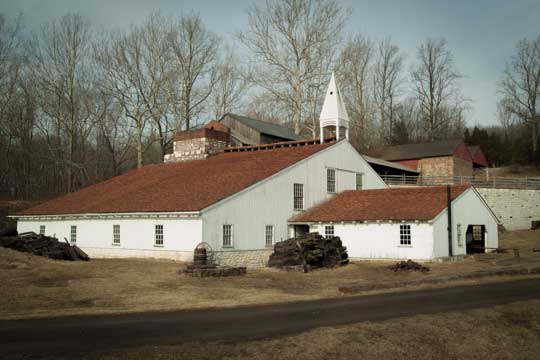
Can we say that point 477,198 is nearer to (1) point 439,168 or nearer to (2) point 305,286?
(2) point 305,286

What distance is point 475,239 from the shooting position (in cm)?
4047

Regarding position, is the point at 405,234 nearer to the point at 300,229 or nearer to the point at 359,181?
the point at 300,229

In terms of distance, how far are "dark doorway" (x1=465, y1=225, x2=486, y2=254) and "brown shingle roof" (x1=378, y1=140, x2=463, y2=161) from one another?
92.0 feet

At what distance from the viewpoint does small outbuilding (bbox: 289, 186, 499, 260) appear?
97.5 ft

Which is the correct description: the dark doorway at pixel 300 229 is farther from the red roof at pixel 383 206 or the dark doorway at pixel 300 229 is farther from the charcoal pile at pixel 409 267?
the charcoal pile at pixel 409 267

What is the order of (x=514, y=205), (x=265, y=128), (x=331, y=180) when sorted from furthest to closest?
(x=265, y=128), (x=514, y=205), (x=331, y=180)

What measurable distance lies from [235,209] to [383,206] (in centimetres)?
939

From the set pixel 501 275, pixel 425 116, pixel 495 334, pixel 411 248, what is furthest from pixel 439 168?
pixel 495 334

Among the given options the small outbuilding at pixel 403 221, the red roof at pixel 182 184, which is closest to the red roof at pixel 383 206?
the small outbuilding at pixel 403 221

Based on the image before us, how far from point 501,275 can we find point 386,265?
6.54 m

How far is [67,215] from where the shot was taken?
119 ft

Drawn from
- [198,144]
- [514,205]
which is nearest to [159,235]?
[198,144]

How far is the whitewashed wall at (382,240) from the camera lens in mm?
29469

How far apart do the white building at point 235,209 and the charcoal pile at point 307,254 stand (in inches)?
85.8
